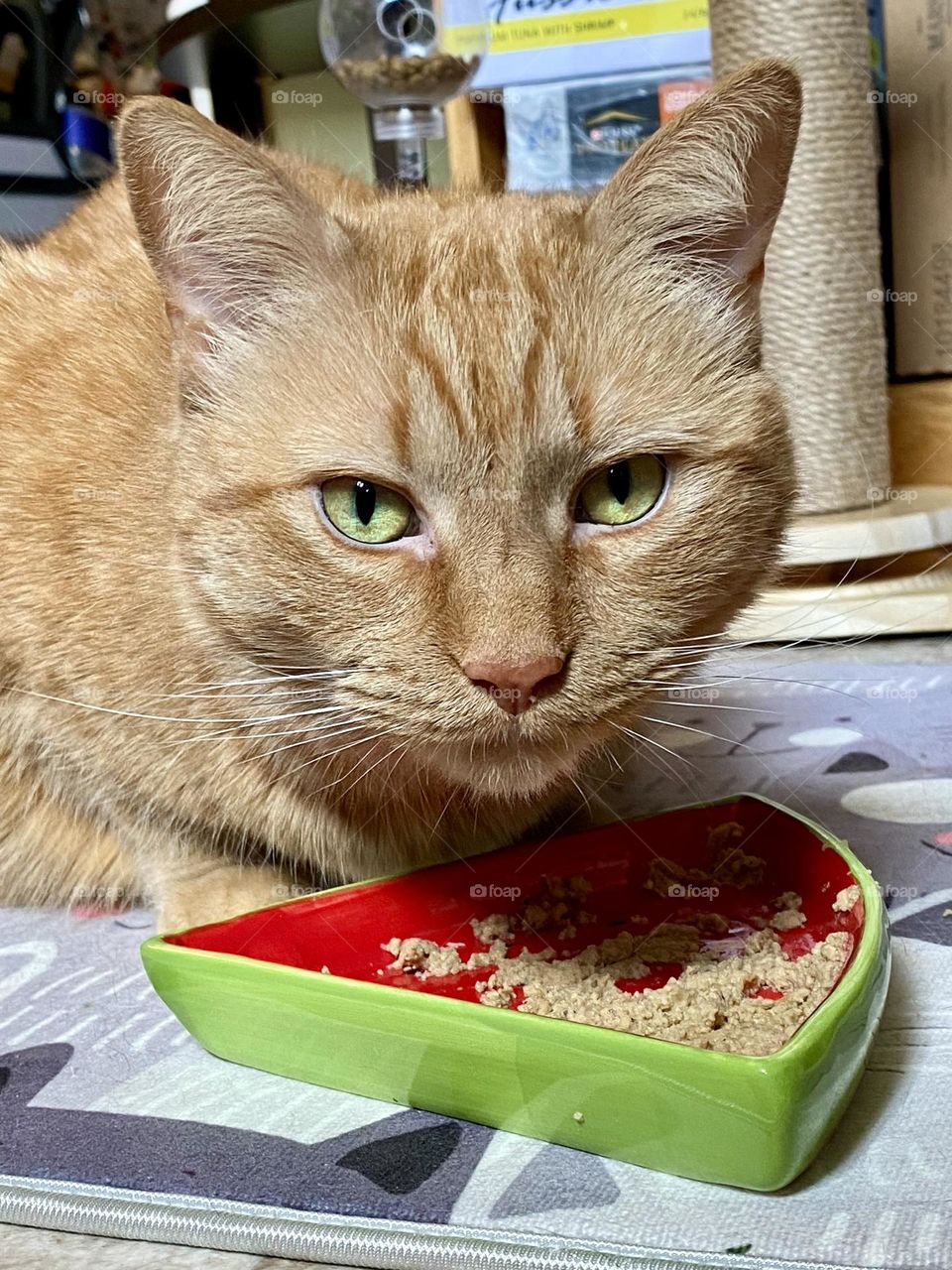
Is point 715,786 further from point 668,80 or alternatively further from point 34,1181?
point 668,80

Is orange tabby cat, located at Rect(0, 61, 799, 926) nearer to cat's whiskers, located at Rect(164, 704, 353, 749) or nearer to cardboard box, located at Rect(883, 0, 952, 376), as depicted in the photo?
cat's whiskers, located at Rect(164, 704, 353, 749)

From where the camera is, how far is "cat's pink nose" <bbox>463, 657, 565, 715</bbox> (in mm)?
846

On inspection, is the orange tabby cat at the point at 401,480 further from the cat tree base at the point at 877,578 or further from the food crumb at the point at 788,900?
the cat tree base at the point at 877,578

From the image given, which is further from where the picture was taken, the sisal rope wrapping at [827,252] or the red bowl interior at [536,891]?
the sisal rope wrapping at [827,252]

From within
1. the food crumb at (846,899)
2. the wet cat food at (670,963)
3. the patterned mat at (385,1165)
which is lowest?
the patterned mat at (385,1165)

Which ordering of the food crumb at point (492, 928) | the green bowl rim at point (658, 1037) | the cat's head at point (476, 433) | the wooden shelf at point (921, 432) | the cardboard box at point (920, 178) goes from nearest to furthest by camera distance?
1. the green bowl rim at point (658, 1037)
2. the cat's head at point (476, 433)
3. the food crumb at point (492, 928)
4. the cardboard box at point (920, 178)
5. the wooden shelf at point (921, 432)

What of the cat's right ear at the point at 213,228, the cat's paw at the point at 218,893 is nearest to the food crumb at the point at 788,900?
the cat's paw at the point at 218,893

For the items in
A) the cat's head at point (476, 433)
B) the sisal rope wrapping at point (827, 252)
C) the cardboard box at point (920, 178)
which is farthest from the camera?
the cardboard box at point (920, 178)

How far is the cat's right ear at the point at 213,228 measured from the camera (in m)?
0.94

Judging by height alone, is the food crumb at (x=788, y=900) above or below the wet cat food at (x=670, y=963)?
above

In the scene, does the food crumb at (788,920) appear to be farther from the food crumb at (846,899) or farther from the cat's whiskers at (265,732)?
the cat's whiskers at (265,732)

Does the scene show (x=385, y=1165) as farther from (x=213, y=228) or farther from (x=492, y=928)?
(x=213, y=228)

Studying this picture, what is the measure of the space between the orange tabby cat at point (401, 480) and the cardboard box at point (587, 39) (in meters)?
2.41

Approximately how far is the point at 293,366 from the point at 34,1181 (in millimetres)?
646
